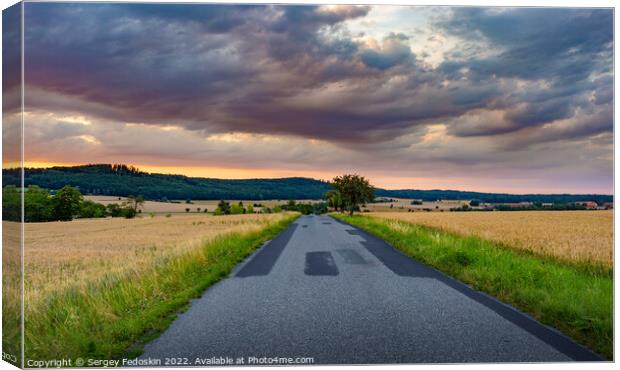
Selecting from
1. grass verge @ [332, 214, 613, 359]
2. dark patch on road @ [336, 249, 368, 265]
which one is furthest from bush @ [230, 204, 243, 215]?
grass verge @ [332, 214, 613, 359]

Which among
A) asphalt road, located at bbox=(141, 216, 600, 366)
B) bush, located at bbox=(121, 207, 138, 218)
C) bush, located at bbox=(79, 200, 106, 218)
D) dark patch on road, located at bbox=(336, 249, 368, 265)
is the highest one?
bush, located at bbox=(79, 200, 106, 218)

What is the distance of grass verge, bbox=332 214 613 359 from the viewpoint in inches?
252

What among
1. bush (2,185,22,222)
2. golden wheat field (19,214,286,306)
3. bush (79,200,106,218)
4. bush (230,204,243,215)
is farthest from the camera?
bush (230,204,243,215)

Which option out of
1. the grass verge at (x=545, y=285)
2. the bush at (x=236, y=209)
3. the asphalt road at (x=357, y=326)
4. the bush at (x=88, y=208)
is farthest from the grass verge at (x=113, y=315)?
the bush at (x=236, y=209)

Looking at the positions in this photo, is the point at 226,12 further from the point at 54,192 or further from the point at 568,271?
the point at 568,271

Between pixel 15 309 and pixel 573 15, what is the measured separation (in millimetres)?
8150

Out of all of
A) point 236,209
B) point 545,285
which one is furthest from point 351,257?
point 236,209

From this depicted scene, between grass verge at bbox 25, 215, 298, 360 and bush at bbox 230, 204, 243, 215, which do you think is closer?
grass verge at bbox 25, 215, 298, 360

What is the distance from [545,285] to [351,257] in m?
7.97

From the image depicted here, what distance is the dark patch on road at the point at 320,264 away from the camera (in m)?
12.6

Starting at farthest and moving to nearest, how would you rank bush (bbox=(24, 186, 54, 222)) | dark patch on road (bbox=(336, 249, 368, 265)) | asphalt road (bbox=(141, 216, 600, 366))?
dark patch on road (bbox=(336, 249, 368, 265)), bush (bbox=(24, 186, 54, 222)), asphalt road (bbox=(141, 216, 600, 366))

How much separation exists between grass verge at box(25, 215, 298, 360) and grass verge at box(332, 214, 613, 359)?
19.3ft

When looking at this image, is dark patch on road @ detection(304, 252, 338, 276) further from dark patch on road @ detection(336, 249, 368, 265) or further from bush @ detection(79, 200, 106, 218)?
bush @ detection(79, 200, 106, 218)

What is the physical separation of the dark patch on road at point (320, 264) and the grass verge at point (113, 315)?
252 cm
